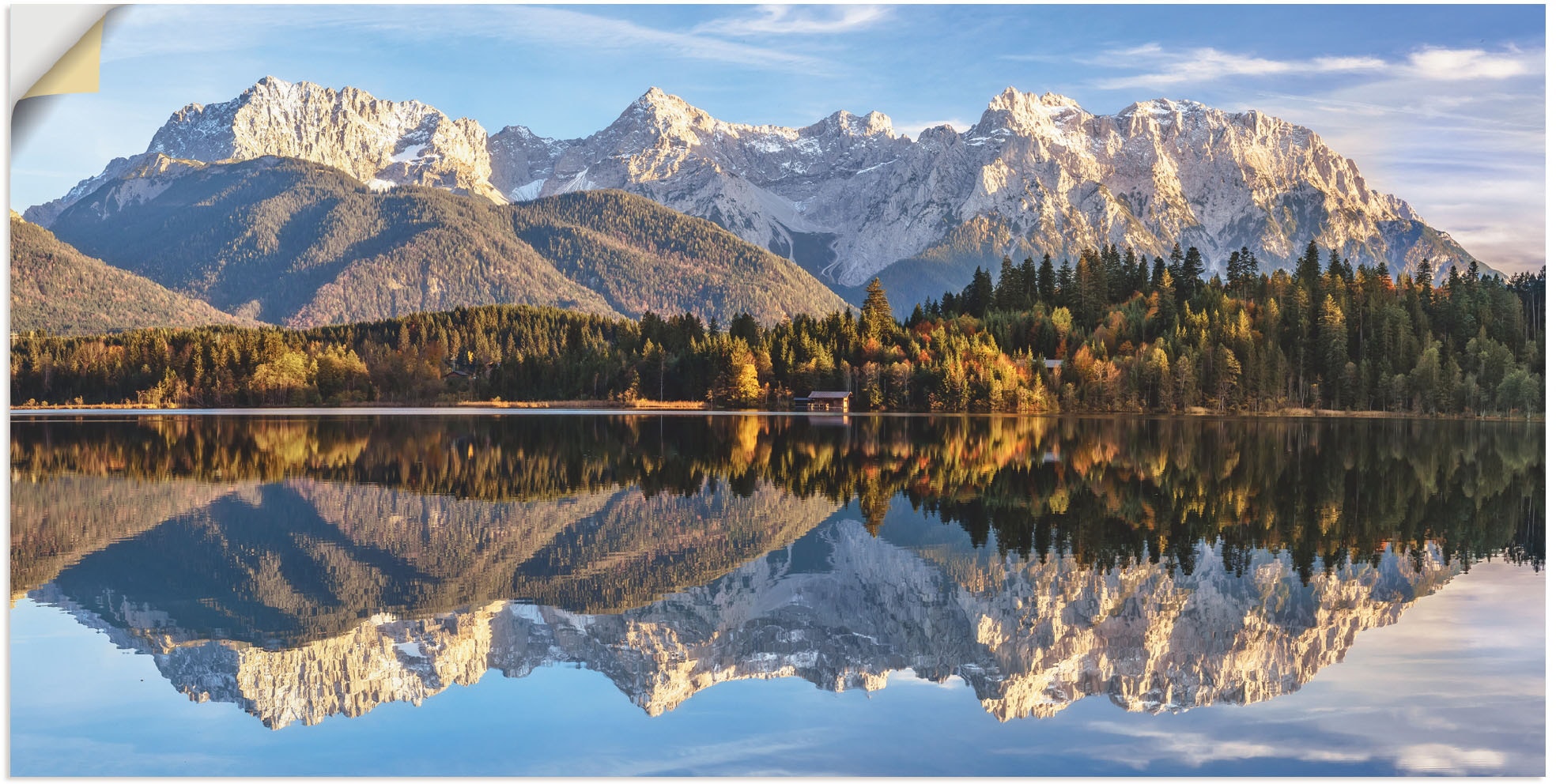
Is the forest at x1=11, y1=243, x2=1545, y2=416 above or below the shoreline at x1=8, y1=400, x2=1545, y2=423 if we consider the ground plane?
above

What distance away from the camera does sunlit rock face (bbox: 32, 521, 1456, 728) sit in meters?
18.7

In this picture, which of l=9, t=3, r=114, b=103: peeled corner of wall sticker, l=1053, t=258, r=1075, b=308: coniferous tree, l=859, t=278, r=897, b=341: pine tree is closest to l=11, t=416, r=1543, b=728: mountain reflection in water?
l=9, t=3, r=114, b=103: peeled corner of wall sticker

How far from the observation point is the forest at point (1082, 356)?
134000mm

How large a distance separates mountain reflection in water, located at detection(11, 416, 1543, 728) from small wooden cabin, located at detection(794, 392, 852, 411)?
96929 mm

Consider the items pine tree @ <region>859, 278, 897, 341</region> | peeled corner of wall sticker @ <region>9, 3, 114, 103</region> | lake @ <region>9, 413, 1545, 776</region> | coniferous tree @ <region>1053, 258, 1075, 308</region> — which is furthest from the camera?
coniferous tree @ <region>1053, 258, 1075, 308</region>

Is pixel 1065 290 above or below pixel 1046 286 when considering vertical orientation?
below

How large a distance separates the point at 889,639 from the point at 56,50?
15.1 m

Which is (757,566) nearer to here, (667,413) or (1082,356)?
(1082,356)

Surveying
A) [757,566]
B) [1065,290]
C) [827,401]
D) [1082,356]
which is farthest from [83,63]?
[1065,290]

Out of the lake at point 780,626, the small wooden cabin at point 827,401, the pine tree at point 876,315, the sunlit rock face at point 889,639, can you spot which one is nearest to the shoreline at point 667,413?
the small wooden cabin at point 827,401

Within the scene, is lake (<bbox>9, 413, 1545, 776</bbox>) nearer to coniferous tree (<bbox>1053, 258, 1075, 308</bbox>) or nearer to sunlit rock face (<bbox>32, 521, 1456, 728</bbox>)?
sunlit rock face (<bbox>32, 521, 1456, 728</bbox>)

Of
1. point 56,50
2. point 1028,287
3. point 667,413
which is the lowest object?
point 667,413

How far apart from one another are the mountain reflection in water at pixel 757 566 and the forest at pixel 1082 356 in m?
75.4

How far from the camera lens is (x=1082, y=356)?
14925cm
